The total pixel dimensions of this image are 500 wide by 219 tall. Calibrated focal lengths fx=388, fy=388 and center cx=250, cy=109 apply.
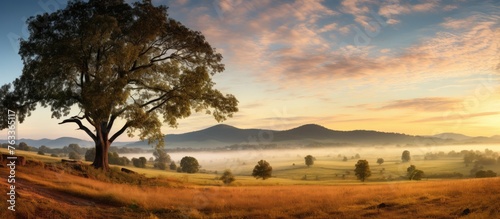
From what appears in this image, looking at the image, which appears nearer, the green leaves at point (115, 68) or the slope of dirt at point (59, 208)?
the slope of dirt at point (59, 208)

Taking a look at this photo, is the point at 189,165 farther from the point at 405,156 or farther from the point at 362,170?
the point at 405,156

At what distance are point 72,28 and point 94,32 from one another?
12.9ft

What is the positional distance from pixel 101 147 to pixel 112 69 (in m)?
8.19

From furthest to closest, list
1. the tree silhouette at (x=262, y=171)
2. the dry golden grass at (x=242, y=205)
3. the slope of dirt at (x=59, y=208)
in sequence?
the tree silhouette at (x=262, y=171) < the dry golden grass at (x=242, y=205) < the slope of dirt at (x=59, y=208)

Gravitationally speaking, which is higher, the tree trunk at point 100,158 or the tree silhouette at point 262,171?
the tree trunk at point 100,158

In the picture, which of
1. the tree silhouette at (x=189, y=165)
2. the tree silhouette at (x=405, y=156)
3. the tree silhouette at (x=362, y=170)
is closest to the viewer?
the tree silhouette at (x=362, y=170)

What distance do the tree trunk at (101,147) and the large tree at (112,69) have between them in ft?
0.31

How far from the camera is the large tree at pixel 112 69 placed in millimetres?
34281

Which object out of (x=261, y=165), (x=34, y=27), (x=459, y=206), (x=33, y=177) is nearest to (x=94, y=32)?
(x=34, y=27)

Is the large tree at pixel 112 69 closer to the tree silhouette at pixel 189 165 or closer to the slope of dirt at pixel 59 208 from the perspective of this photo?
the slope of dirt at pixel 59 208

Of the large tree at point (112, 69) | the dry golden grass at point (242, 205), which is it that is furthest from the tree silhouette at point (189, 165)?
the dry golden grass at point (242, 205)

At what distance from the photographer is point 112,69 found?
37.2 meters

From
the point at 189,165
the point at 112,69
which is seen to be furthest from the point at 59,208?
the point at 189,165

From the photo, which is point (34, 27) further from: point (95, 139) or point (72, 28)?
point (95, 139)
